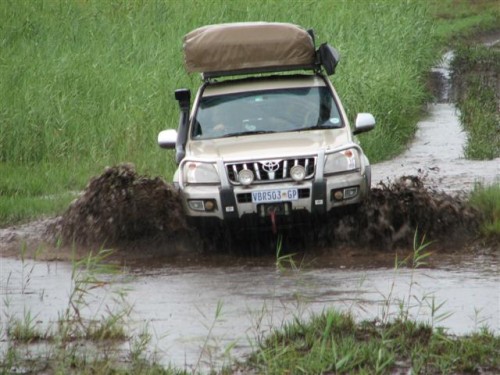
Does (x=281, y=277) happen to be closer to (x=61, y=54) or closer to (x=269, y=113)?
(x=269, y=113)

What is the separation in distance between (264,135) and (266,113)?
17.1 inches

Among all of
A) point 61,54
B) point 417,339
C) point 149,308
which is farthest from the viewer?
point 61,54

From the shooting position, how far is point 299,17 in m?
24.7

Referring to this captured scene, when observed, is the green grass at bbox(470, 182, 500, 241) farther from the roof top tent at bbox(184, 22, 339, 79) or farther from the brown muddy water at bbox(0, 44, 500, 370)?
the roof top tent at bbox(184, 22, 339, 79)

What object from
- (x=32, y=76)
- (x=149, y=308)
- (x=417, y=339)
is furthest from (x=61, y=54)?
(x=417, y=339)

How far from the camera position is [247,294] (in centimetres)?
895

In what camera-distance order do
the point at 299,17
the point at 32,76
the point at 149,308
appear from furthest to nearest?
1. the point at 299,17
2. the point at 32,76
3. the point at 149,308

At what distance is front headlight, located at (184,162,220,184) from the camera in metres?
10.1

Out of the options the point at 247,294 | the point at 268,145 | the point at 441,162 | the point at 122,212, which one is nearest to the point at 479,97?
the point at 441,162

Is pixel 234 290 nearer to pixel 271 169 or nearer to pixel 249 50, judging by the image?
pixel 271 169

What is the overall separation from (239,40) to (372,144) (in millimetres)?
5258

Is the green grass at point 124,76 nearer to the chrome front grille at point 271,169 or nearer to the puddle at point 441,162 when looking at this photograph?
the puddle at point 441,162

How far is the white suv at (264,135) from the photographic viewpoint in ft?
32.8

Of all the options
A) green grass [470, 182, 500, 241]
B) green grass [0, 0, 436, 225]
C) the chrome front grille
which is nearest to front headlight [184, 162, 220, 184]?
the chrome front grille
